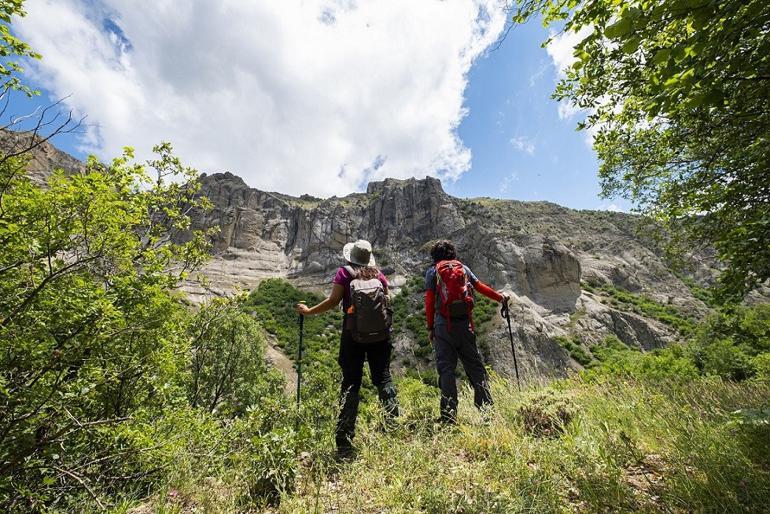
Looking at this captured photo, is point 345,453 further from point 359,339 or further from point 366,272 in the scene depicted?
point 366,272

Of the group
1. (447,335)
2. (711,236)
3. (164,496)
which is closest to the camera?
(164,496)

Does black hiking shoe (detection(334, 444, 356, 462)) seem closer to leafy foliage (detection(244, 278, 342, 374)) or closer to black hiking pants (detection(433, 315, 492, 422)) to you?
black hiking pants (detection(433, 315, 492, 422))

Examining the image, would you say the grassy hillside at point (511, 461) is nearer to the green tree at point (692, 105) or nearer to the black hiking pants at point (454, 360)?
the black hiking pants at point (454, 360)

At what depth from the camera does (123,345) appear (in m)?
4.07

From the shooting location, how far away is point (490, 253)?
54406mm

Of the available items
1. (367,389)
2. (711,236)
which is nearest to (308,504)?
(711,236)

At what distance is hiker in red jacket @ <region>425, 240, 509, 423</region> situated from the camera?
165 inches

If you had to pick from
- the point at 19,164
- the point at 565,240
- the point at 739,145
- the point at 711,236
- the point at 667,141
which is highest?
the point at 565,240

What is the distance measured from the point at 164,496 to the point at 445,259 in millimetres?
3880

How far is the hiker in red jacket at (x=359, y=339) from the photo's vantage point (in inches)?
145

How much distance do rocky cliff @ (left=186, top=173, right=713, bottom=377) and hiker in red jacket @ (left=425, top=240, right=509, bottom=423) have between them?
79.8 feet

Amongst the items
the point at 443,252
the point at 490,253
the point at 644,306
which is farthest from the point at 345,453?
the point at 644,306

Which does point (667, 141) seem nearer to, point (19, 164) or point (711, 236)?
point (711, 236)

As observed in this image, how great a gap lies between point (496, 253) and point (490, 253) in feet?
4.19
